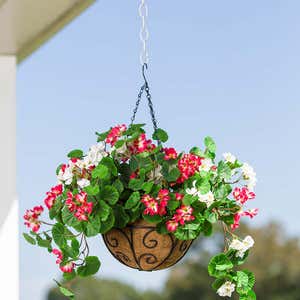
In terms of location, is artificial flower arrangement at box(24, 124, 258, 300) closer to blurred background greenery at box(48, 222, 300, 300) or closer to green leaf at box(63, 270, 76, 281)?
green leaf at box(63, 270, 76, 281)

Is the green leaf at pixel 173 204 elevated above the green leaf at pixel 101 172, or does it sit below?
below

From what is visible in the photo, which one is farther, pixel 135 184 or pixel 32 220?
pixel 32 220

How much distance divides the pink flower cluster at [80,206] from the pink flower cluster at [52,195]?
80 millimetres

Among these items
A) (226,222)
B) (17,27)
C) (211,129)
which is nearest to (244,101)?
(211,129)

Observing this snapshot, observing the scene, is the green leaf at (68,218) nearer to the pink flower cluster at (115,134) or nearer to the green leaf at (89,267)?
the green leaf at (89,267)

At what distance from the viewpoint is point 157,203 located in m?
1.42

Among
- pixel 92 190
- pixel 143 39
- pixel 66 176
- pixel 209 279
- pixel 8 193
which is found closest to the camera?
pixel 92 190

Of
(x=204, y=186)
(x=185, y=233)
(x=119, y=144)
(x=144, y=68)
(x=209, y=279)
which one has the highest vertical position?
(x=209, y=279)

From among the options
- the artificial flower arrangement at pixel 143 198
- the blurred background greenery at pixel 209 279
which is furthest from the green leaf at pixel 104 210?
the blurred background greenery at pixel 209 279

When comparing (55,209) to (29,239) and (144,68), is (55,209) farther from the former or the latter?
(144,68)

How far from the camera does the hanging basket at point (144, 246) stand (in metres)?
1.45

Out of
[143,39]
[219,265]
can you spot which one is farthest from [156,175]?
[143,39]

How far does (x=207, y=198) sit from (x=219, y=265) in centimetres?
16

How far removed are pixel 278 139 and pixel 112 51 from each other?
7.03 feet
